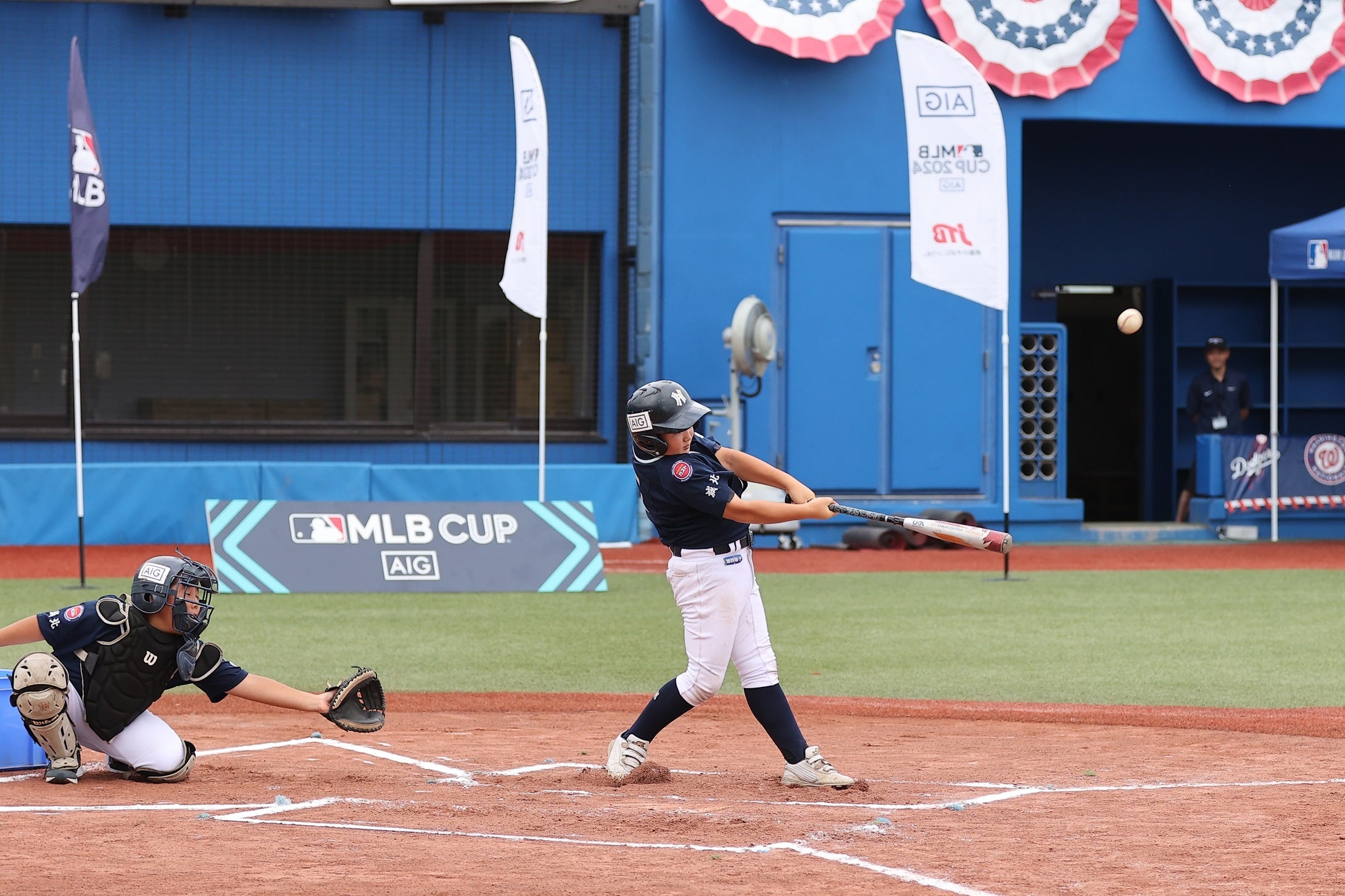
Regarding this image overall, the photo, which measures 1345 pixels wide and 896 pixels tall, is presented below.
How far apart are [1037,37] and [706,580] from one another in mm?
15597

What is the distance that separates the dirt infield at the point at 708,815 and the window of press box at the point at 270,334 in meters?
12.2

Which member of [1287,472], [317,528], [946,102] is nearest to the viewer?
[317,528]

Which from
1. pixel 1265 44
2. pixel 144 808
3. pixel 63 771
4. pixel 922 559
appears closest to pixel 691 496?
pixel 144 808

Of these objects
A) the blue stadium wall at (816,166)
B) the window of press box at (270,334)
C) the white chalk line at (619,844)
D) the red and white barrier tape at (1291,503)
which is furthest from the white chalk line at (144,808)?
the red and white barrier tape at (1291,503)

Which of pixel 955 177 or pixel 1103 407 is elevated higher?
pixel 955 177

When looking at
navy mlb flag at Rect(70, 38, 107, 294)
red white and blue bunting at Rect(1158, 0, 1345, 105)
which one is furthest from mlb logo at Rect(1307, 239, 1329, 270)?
navy mlb flag at Rect(70, 38, 107, 294)

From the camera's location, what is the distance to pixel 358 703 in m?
8.02

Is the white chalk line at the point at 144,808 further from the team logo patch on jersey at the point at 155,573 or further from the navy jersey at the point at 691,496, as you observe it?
the navy jersey at the point at 691,496

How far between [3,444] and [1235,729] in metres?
16.7

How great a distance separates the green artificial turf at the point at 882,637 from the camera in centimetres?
1102

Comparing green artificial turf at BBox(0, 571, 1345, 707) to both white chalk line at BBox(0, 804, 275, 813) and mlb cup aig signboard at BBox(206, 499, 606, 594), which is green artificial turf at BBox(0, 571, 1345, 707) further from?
white chalk line at BBox(0, 804, 275, 813)

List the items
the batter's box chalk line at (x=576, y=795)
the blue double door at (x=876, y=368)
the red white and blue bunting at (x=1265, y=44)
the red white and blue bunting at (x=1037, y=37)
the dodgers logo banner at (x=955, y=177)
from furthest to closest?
1. the red white and blue bunting at (x=1265, y=44)
2. the blue double door at (x=876, y=368)
3. the red white and blue bunting at (x=1037, y=37)
4. the dodgers logo banner at (x=955, y=177)
5. the batter's box chalk line at (x=576, y=795)

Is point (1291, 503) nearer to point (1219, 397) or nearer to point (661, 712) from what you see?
point (1219, 397)

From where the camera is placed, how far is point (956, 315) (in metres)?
21.6
